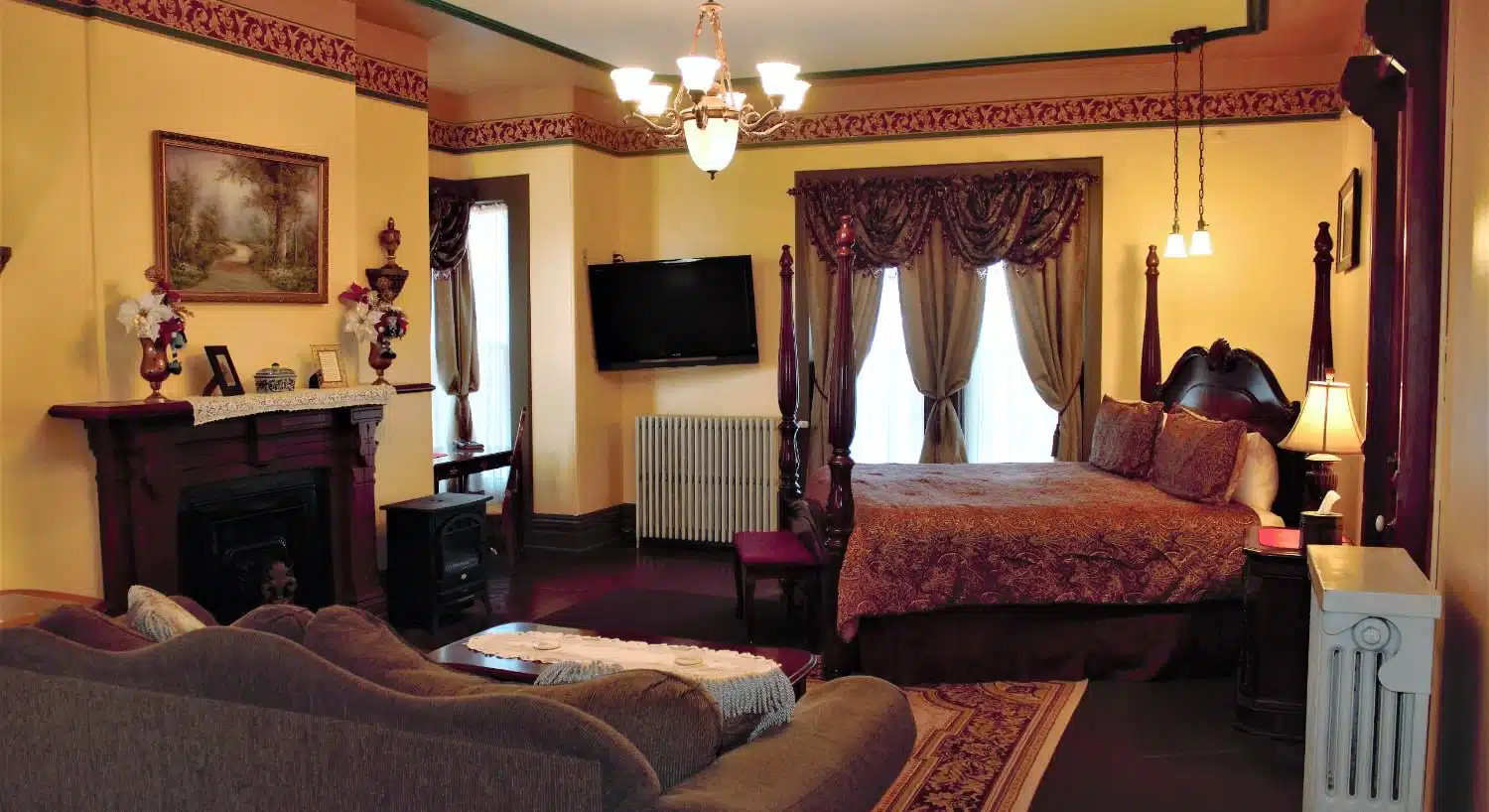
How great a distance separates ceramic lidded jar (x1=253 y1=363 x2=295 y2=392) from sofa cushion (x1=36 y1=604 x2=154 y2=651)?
9.42 ft

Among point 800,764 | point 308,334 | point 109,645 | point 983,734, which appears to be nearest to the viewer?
point 800,764

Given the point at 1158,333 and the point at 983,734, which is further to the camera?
the point at 1158,333

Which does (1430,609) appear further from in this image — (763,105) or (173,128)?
(763,105)

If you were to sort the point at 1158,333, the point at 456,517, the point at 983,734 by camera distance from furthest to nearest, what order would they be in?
the point at 1158,333
the point at 456,517
the point at 983,734

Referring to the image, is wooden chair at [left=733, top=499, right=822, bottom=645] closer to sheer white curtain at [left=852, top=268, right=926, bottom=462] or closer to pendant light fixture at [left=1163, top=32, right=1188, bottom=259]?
sheer white curtain at [left=852, top=268, right=926, bottom=462]

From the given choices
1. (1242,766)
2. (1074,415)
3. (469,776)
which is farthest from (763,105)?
(469,776)

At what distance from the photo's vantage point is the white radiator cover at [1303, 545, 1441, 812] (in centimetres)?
226

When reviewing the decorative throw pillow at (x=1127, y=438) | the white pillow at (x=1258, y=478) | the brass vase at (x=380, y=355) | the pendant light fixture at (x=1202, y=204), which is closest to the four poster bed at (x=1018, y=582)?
the white pillow at (x=1258, y=478)

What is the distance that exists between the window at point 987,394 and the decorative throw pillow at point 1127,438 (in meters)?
0.93

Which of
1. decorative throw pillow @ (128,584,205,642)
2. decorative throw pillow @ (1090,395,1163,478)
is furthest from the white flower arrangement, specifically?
decorative throw pillow @ (1090,395,1163,478)

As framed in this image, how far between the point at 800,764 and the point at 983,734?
242 cm

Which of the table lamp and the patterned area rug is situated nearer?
the patterned area rug

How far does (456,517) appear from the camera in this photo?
5.56m

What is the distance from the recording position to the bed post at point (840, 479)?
4.54m
